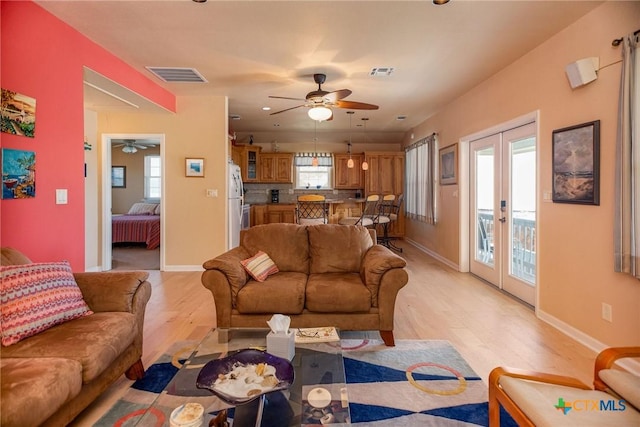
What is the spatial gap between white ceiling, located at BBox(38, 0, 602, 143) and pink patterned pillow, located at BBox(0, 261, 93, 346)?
6.76ft

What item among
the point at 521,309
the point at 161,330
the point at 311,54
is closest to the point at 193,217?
the point at 161,330

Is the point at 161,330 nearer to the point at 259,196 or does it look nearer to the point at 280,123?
the point at 280,123

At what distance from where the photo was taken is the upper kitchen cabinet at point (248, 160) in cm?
805

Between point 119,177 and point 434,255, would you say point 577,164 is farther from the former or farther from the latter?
point 119,177

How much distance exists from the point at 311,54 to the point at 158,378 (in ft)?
10.4

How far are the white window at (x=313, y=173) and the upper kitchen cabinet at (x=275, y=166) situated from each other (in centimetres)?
27

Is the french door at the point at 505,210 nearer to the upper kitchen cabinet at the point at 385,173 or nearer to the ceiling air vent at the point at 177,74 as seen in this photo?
the upper kitchen cabinet at the point at 385,173

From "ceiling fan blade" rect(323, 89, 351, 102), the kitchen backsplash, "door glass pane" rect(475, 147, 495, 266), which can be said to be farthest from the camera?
the kitchen backsplash

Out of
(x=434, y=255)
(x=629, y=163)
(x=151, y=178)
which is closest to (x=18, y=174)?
(x=629, y=163)

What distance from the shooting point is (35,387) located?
1310mm

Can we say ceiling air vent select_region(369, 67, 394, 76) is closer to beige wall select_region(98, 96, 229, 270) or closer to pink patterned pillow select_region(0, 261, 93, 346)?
beige wall select_region(98, 96, 229, 270)

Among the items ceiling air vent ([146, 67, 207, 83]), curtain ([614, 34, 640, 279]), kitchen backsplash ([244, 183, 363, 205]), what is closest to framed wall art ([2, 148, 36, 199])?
ceiling air vent ([146, 67, 207, 83])

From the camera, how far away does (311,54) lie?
139 inches

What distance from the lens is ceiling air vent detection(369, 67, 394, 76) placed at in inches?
156
